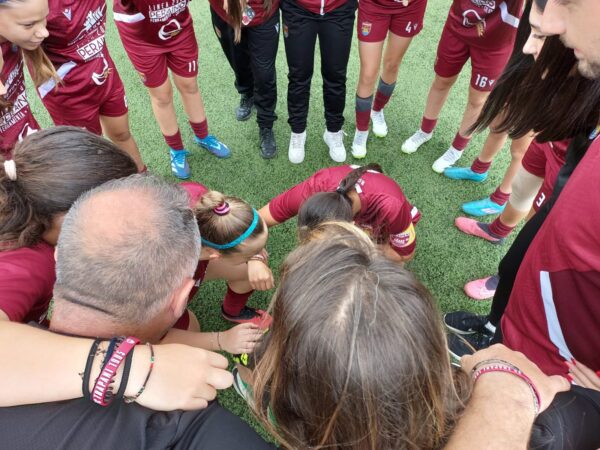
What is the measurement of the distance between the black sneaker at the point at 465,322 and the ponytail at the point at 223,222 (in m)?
1.17

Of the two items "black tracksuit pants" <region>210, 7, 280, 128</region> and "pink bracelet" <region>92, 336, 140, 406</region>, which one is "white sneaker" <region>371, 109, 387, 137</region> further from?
"pink bracelet" <region>92, 336, 140, 406</region>

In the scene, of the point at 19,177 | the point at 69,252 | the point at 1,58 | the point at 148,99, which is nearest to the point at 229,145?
the point at 148,99

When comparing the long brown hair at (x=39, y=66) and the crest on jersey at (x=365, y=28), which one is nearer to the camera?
the long brown hair at (x=39, y=66)

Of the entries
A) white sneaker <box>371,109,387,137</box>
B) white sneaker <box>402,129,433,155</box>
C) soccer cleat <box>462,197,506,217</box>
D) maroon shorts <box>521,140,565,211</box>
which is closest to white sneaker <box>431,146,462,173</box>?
white sneaker <box>402,129,433,155</box>

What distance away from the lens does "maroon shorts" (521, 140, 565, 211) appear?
1.68m

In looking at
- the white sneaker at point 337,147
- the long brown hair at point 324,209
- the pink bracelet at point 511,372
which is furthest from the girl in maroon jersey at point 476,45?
the pink bracelet at point 511,372

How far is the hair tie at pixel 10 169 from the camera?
1.23 m

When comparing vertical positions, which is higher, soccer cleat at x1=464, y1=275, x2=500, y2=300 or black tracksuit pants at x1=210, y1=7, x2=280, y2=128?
black tracksuit pants at x1=210, y1=7, x2=280, y2=128

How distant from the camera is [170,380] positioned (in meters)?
0.91

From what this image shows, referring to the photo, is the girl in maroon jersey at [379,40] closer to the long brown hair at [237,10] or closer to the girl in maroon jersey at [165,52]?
the long brown hair at [237,10]

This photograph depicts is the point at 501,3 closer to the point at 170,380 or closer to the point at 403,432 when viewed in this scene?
the point at 403,432

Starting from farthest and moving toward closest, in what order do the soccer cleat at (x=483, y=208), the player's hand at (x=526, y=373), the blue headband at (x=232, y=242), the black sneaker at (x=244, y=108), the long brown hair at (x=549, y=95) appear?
the black sneaker at (x=244, y=108) < the soccer cleat at (x=483, y=208) < the blue headband at (x=232, y=242) < the long brown hair at (x=549, y=95) < the player's hand at (x=526, y=373)

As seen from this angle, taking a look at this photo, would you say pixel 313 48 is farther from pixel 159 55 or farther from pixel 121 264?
pixel 121 264

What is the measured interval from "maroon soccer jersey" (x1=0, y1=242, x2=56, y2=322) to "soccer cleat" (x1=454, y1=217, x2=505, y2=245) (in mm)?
2199
